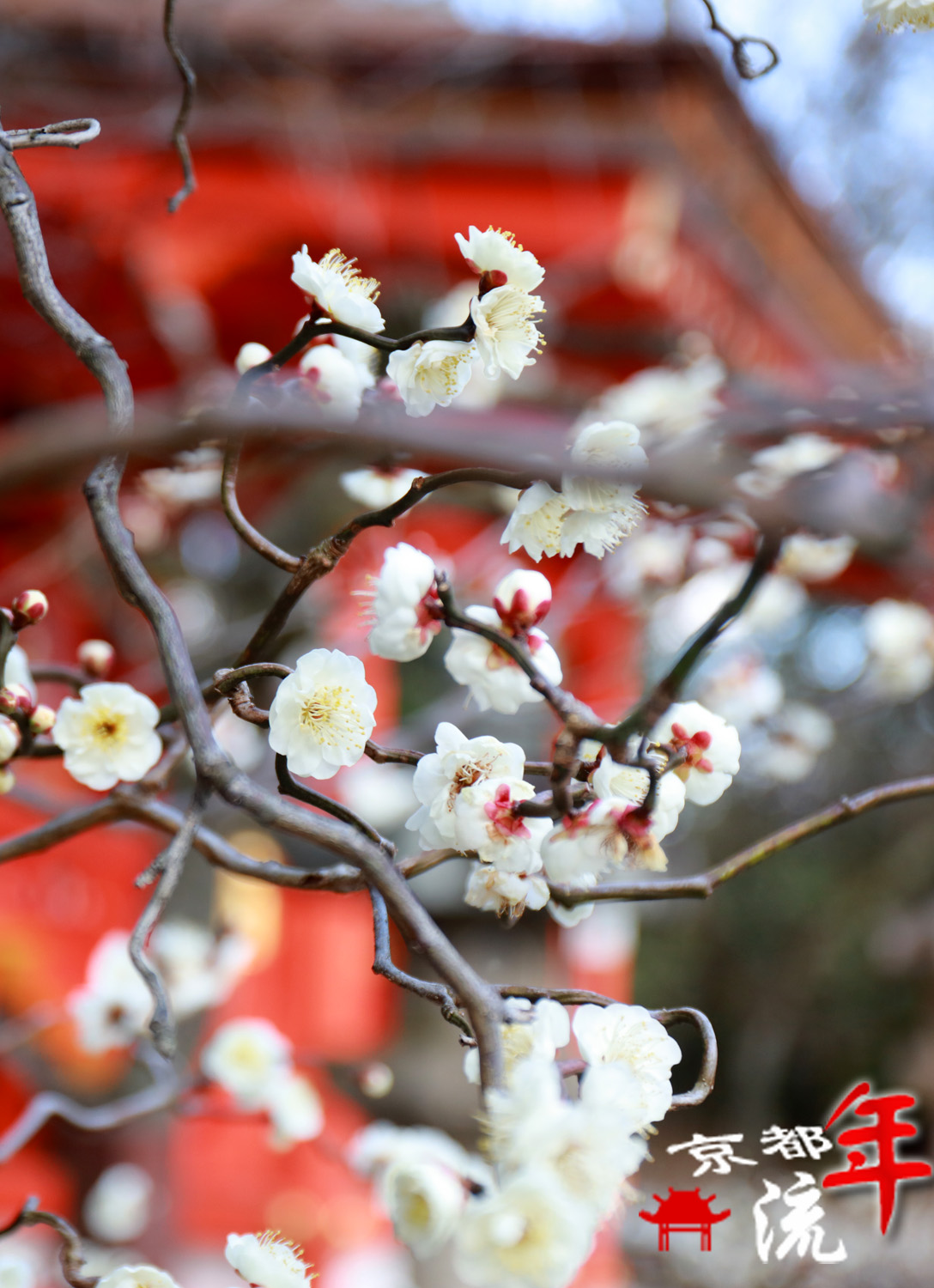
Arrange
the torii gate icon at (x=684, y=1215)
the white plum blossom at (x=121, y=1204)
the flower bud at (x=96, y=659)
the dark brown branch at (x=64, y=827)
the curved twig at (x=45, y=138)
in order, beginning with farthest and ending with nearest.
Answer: the white plum blossom at (x=121, y=1204) → the torii gate icon at (x=684, y=1215) → the flower bud at (x=96, y=659) → the dark brown branch at (x=64, y=827) → the curved twig at (x=45, y=138)

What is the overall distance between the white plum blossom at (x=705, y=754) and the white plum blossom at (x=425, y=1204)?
0.26 metres

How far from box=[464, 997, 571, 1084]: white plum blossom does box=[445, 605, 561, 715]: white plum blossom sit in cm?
17

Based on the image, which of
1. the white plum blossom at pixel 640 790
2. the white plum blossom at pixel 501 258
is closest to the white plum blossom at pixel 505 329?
the white plum blossom at pixel 501 258

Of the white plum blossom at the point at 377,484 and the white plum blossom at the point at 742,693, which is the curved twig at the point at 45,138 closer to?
the white plum blossom at the point at 377,484

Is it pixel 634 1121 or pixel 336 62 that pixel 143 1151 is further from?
pixel 336 62

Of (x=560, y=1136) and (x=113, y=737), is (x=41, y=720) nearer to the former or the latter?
(x=113, y=737)

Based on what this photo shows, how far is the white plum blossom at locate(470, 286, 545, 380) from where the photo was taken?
1.94 feet

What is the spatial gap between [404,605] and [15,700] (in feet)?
0.89

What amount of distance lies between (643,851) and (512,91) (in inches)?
80.2

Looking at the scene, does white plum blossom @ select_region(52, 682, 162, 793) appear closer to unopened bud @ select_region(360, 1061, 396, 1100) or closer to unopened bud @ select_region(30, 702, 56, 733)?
unopened bud @ select_region(30, 702, 56, 733)

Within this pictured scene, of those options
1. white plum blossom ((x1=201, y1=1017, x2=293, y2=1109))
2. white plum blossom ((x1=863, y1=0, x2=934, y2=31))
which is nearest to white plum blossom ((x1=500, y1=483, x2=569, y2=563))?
white plum blossom ((x1=863, y1=0, x2=934, y2=31))

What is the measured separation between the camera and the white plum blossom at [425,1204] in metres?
0.46

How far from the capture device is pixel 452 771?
608mm

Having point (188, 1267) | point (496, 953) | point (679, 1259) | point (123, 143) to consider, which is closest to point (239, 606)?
point (123, 143)
